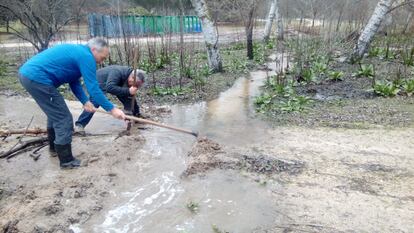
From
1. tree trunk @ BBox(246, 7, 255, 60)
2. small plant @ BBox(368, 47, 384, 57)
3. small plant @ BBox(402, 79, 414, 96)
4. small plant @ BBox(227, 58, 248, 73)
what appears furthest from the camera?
tree trunk @ BBox(246, 7, 255, 60)

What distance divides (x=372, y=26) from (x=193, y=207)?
906 cm

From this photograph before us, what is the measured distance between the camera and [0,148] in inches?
216

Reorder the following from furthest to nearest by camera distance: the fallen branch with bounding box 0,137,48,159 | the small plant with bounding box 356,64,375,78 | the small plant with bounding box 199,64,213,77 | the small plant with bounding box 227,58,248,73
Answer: the small plant with bounding box 227,58,248,73, the small plant with bounding box 199,64,213,77, the small plant with bounding box 356,64,375,78, the fallen branch with bounding box 0,137,48,159

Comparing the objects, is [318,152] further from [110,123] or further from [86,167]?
[110,123]

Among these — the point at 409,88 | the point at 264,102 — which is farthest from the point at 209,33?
the point at 409,88

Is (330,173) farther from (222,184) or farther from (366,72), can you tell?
(366,72)

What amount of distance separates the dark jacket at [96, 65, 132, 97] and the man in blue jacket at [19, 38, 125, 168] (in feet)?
5.07

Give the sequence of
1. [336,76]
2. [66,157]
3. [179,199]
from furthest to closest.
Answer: [336,76] < [66,157] < [179,199]

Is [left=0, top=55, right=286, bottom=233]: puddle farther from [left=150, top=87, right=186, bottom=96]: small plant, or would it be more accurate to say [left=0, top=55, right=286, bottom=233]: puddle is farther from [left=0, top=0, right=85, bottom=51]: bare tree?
[left=0, top=0, right=85, bottom=51]: bare tree

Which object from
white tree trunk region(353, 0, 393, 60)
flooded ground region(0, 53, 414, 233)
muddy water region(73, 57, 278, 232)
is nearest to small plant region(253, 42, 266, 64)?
white tree trunk region(353, 0, 393, 60)

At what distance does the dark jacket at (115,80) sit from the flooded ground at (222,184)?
1.99 ft

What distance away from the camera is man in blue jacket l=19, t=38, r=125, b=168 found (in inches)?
171

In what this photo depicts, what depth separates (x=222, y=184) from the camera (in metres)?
4.37

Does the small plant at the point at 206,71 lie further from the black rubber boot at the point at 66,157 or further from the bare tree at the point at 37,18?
the black rubber boot at the point at 66,157
